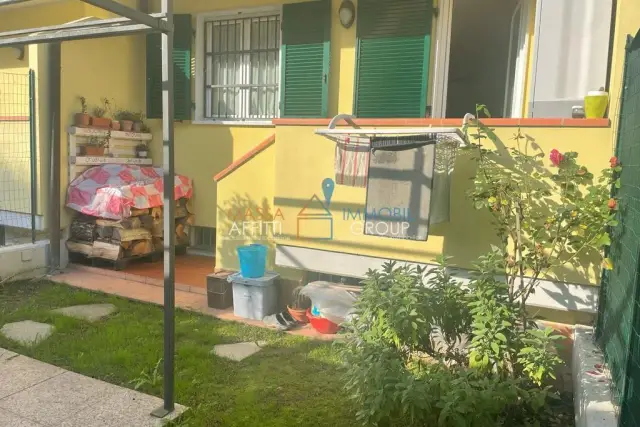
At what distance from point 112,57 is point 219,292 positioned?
14.8ft

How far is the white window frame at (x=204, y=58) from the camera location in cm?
731

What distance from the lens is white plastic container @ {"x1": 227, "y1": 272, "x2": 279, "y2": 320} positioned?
17.8 feet

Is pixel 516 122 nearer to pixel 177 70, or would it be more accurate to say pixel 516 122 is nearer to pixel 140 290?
pixel 140 290

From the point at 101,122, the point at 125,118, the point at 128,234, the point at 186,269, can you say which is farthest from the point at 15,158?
the point at 186,269

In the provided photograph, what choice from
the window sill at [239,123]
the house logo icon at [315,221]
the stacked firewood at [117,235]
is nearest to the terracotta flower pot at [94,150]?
the stacked firewood at [117,235]

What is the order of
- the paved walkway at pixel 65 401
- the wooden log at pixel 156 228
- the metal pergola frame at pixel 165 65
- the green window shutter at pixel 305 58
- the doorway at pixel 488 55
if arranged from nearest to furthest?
the metal pergola frame at pixel 165 65, the paved walkway at pixel 65 401, the doorway at pixel 488 55, the green window shutter at pixel 305 58, the wooden log at pixel 156 228

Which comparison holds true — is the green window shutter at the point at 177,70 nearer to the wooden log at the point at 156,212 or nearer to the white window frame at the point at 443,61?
the wooden log at the point at 156,212

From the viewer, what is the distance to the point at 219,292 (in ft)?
18.9

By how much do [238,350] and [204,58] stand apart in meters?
5.07

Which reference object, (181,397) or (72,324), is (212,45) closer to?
(72,324)

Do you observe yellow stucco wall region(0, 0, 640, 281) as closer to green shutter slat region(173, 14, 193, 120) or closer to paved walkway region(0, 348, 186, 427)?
green shutter slat region(173, 14, 193, 120)

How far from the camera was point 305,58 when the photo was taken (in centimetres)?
688

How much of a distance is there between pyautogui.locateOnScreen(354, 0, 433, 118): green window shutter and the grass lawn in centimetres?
316

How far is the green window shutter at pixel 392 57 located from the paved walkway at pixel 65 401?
4.37 m
